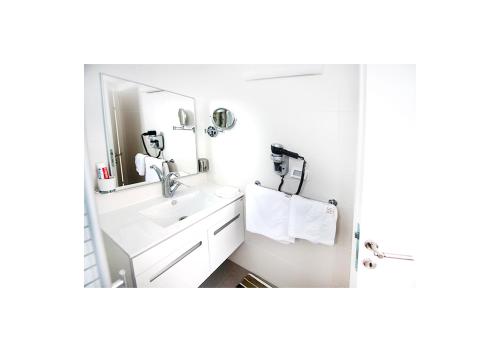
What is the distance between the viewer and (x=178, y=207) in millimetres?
820

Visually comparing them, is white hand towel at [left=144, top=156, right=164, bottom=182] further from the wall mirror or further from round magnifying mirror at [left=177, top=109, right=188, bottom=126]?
round magnifying mirror at [left=177, top=109, right=188, bottom=126]

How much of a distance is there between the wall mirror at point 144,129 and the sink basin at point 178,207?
15 cm

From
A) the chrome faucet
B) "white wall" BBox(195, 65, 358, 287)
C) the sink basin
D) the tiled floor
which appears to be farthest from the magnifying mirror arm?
the tiled floor

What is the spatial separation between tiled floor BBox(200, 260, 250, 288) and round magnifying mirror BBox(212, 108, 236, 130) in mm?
702

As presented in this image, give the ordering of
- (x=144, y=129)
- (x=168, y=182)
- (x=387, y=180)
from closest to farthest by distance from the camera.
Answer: (x=387, y=180) → (x=144, y=129) → (x=168, y=182)

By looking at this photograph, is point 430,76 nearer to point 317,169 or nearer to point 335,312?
point 317,169

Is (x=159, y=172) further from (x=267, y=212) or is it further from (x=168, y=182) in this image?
(x=267, y=212)

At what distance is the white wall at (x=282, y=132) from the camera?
0.57 m

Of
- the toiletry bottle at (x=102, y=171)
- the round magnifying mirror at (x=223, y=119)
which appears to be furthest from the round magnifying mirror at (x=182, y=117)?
the toiletry bottle at (x=102, y=171)

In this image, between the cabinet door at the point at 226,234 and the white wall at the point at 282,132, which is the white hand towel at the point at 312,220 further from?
the cabinet door at the point at 226,234

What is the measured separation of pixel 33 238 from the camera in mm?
458

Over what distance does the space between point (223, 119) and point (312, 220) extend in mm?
675

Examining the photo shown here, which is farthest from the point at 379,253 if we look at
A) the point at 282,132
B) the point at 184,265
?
the point at 184,265

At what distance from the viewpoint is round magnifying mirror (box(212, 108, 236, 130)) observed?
697 millimetres
